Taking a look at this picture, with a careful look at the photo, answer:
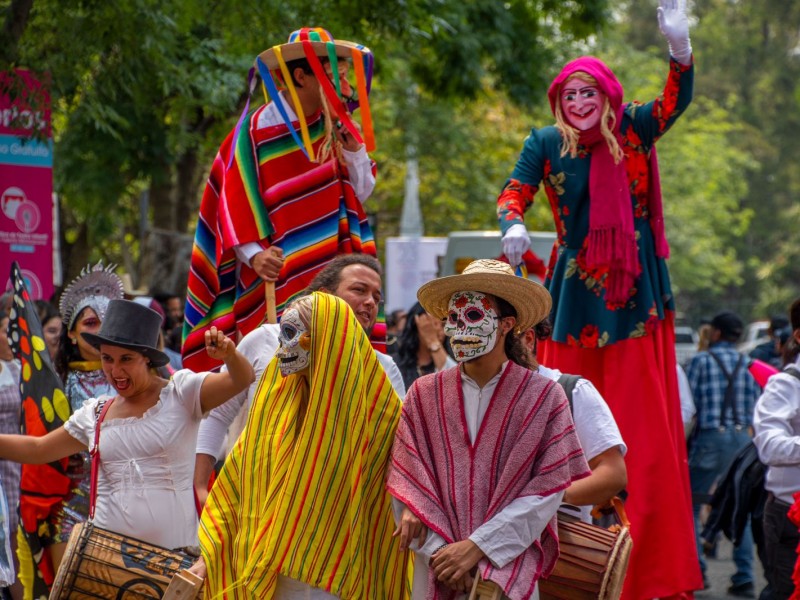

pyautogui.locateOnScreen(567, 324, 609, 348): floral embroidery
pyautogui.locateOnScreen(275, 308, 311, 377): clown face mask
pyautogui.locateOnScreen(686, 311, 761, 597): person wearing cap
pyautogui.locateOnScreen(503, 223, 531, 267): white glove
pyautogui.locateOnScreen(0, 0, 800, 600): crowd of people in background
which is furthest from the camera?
pyautogui.locateOnScreen(686, 311, 761, 597): person wearing cap

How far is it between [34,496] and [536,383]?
3.11 meters

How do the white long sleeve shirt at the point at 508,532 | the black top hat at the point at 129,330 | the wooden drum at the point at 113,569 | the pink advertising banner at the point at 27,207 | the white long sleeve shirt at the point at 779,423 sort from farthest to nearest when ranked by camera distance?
the pink advertising banner at the point at 27,207 < the white long sleeve shirt at the point at 779,423 < the black top hat at the point at 129,330 < the wooden drum at the point at 113,569 < the white long sleeve shirt at the point at 508,532

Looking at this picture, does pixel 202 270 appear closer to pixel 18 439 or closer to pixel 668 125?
pixel 18 439

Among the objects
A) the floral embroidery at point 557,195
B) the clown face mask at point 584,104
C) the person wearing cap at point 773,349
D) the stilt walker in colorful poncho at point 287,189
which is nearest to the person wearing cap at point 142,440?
the stilt walker in colorful poncho at point 287,189

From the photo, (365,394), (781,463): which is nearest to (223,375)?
(365,394)

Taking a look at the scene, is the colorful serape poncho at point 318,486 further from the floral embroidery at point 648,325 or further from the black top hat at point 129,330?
the floral embroidery at point 648,325

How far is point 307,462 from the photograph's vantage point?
4629 mm

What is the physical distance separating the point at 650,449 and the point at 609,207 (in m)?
1.15

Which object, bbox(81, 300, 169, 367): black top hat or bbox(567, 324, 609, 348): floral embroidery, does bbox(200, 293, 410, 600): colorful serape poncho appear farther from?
bbox(567, 324, 609, 348): floral embroidery

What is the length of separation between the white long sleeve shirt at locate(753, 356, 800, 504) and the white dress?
2.51 meters

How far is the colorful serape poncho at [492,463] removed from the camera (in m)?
4.45

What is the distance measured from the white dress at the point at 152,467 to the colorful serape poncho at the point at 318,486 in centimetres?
70

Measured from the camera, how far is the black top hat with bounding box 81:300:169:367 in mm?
5441

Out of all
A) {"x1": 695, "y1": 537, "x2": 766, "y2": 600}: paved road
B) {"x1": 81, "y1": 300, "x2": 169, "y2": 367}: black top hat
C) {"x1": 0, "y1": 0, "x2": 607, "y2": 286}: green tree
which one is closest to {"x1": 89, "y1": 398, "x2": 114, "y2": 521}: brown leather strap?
{"x1": 81, "y1": 300, "x2": 169, "y2": 367}: black top hat
